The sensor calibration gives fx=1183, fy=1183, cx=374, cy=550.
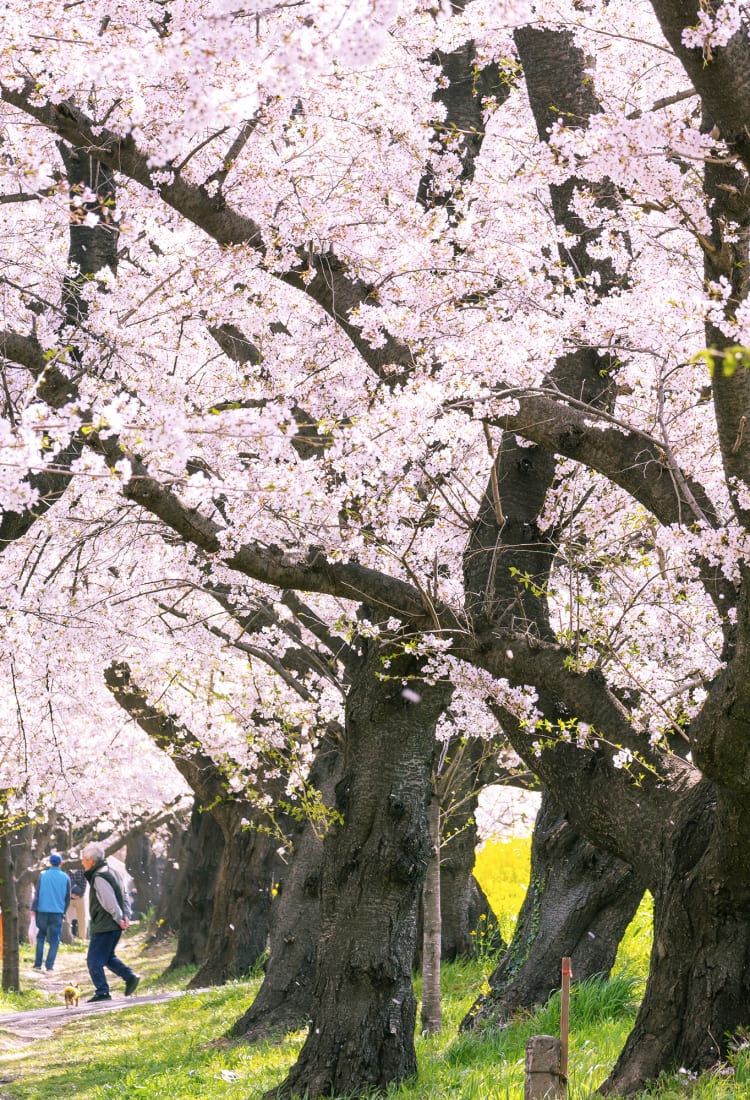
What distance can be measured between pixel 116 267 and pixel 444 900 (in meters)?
8.87

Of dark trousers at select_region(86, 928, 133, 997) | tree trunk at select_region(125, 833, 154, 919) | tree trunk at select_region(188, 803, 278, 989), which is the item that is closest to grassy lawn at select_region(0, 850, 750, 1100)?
dark trousers at select_region(86, 928, 133, 997)

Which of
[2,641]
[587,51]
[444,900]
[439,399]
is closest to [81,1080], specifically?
[2,641]

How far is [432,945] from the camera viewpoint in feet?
30.1

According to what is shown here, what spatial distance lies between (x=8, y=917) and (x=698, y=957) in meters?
13.5

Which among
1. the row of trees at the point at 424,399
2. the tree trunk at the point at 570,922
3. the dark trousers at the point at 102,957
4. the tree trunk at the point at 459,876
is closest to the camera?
the row of trees at the point at 424,399

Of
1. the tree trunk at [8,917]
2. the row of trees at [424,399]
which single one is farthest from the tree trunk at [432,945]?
the tree trunk at [8,917]

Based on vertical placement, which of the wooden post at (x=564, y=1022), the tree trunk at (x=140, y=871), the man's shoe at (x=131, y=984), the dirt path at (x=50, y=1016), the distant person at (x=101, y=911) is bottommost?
the dirt path at (x=50, y=1016)

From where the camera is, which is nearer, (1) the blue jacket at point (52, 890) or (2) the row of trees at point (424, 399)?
(2) the row of trees at point (424, 399)

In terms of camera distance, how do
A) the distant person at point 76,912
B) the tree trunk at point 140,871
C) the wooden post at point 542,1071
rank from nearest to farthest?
the wooden post at point 542,1071
the distant person at point 76,912
the tree trunk at point 140,871

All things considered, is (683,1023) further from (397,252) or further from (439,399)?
(397,252)

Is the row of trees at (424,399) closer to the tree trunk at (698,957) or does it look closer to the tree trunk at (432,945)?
the tree trunk at (698,957)

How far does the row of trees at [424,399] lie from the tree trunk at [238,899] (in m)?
6.32

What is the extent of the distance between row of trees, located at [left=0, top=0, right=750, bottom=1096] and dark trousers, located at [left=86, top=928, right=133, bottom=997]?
19.8 ft

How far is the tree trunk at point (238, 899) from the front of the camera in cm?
1570
